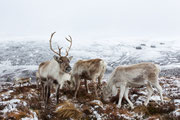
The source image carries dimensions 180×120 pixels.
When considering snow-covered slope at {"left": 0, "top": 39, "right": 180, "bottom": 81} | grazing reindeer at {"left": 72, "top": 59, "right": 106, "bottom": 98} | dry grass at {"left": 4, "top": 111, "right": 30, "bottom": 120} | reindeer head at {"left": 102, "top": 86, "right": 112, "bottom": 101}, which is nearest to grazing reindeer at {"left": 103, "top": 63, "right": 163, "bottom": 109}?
reindeer head at {"left": 102, "top": 86, "right": 112, "bottom": 101}

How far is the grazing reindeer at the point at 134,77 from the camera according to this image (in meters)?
7.28

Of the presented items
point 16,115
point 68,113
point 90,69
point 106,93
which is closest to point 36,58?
point 90,69

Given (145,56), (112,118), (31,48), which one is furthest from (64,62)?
(31,48)

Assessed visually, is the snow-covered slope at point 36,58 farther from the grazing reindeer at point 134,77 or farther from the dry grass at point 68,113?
the dry grass at point 68,113

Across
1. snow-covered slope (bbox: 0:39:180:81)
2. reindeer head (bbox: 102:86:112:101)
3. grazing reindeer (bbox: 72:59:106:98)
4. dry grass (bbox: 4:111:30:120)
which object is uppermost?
grazing reindeer (bbox: 72:59:106:98)

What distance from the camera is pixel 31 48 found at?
204 feet

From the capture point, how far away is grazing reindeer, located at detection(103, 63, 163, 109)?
23.9 ft

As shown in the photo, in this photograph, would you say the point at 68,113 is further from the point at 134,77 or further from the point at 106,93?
the point at 134,77

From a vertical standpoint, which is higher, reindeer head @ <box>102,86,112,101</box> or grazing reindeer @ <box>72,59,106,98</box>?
grazing reindeer @ <box>72,59,106,98</box>

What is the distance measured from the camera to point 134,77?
7.52m

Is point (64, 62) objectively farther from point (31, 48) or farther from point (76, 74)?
point (31, 48)

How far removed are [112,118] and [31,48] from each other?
59955 mm

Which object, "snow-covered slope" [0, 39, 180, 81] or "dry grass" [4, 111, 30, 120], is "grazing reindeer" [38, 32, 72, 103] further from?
"snow-covered slope" [0, 39, 180, 81]

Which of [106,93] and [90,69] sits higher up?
[90,69]
